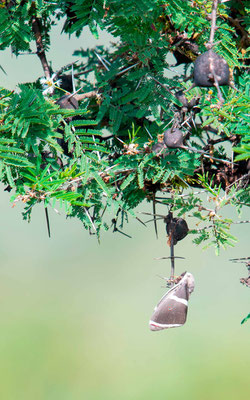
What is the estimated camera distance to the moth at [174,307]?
4.21ft

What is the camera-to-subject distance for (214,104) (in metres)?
1.15

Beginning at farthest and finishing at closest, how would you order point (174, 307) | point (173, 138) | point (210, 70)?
point (174, 307) → point (173, 138) → point (210, 70)

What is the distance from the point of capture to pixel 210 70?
107 centimetres

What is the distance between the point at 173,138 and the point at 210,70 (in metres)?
0.14

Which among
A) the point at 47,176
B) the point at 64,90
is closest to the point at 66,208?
the point at 47,176

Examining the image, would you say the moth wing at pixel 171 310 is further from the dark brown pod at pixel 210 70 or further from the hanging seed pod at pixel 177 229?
the dark brown pod at pixel 210 70

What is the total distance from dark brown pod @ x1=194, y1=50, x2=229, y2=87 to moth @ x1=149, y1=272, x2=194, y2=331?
14.3 inches

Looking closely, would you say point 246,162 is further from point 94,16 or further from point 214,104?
point 94,16

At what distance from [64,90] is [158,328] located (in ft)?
1.38

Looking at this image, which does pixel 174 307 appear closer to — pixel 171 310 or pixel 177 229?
pixel 171 310

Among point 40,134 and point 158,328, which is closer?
point 40,134

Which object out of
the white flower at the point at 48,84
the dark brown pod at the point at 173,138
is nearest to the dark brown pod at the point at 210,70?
the dark brown pod at the point at 173,138

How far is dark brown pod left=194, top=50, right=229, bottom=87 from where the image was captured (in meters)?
1.07

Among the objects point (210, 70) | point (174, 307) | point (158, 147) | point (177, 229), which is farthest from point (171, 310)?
point (210, 70)
